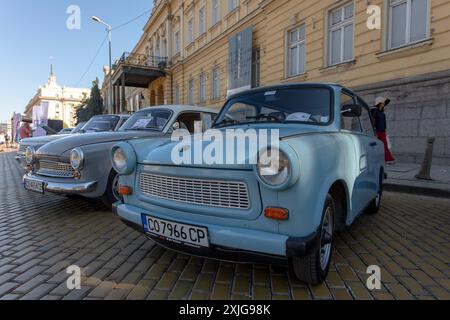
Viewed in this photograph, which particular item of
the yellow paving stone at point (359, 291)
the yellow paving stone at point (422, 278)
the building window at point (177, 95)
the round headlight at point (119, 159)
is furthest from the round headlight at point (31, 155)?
the building window at point (177, 95)

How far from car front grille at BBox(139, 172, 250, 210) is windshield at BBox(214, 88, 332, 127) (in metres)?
1.16

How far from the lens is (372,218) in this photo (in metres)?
4.04

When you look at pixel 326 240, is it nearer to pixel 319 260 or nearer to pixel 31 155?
pixel 319 260

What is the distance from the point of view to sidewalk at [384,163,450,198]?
17.4ft

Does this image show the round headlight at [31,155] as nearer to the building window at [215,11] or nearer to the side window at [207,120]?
the side window at [207,120]

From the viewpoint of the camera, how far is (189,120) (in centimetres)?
495

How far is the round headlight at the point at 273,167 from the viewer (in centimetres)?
187

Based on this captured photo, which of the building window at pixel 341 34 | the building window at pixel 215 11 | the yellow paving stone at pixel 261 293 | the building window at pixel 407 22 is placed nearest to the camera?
the yellow paving stone at pixel 261 293

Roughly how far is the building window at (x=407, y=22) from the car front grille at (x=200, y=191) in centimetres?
829

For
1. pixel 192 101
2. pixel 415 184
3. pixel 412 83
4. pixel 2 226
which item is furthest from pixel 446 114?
pixel 192 101

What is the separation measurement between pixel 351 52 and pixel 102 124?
8.03 m

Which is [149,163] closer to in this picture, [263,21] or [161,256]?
[161,256]

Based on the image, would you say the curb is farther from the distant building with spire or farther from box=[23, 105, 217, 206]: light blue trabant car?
the distant building with spire

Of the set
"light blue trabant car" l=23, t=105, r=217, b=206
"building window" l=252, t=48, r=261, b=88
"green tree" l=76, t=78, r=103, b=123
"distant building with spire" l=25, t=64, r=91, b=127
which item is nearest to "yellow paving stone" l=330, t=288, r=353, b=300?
"light blue trabant car" l=23, t=105, r=217, b=206
